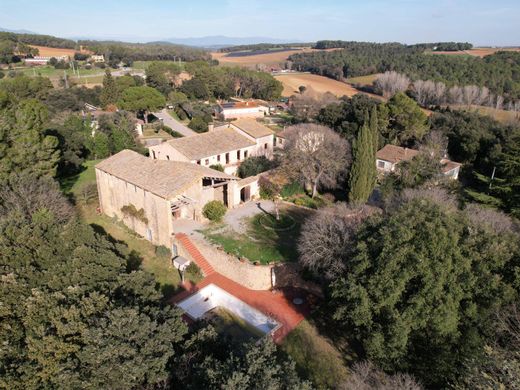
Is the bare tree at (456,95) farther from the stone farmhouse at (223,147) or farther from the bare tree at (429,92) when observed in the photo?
the stone farmhouse at (223,147)

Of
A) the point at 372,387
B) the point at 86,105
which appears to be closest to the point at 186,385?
the point at 372,387

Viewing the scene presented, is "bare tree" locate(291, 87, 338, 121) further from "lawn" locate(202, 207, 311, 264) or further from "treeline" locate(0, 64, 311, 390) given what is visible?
"treeline" locate(0, 64, 311, 390)

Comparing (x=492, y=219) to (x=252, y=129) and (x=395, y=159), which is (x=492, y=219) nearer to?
(x=395, y=159)

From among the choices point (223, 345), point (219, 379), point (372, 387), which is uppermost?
point (219, 379)

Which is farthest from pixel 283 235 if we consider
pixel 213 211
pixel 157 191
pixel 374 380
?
pixel 374 380

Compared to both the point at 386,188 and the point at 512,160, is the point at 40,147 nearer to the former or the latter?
the point at 386,188
